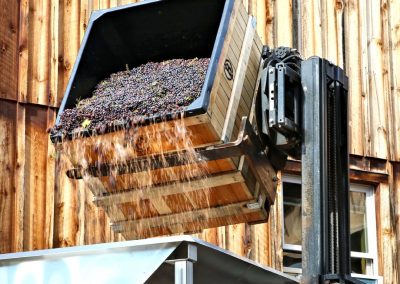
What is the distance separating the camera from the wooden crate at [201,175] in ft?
20.2

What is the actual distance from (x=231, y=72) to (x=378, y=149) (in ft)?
14.4

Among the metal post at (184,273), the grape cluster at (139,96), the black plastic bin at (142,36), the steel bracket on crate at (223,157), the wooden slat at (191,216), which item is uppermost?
the black plastic bin at (142,36)

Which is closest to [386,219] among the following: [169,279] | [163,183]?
[163,183]

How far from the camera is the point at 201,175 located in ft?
21.0

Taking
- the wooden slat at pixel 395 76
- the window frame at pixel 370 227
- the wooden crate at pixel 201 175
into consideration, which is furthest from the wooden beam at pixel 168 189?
the wooden slat at pixel 395 76

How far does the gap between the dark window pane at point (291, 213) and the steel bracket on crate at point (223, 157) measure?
9.96ft

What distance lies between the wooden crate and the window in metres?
2.86

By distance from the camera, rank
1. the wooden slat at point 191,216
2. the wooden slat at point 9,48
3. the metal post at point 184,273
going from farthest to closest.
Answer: the wooden slat at point 9,48, the wooden slat at point 191,216, the metal post at point 184,273

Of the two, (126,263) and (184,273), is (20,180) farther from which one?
(184,273)

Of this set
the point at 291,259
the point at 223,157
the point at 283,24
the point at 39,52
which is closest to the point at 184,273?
the point at 223,157

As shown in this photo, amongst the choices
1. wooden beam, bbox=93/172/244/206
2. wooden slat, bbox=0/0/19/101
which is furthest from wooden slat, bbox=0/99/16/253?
wooden beam, bbox=93/172/244/206

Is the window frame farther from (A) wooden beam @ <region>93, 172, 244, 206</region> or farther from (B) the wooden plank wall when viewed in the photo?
(A) wooden beam @ <region>93, 172, 244, 206</region>

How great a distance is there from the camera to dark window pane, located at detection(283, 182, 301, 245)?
383 inches

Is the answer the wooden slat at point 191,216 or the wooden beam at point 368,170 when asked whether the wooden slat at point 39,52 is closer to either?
the wooden slat at point 191,216
